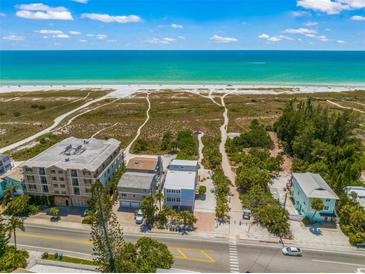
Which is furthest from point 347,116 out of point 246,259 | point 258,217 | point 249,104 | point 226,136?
point 249,104

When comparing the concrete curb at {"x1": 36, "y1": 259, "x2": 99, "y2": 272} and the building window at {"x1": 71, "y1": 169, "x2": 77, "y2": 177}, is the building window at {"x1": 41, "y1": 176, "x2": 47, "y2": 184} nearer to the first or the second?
the building window at {"x1": 71, "y1": 169, "x2": 77, "y2": 177}

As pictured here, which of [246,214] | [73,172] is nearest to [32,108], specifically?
[73,172]

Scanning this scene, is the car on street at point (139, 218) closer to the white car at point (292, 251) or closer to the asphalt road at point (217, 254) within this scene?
the asphalt road at point (217, 254)


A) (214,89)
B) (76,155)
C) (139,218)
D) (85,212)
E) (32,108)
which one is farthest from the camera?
(214,89)

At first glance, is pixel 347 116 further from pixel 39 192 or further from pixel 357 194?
pixel 39 192

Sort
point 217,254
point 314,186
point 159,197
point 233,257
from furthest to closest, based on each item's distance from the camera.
Answer: 1. point 314,186
2. point 159,197
3. point 217,254
4. point 233,257

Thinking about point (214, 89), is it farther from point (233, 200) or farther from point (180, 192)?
point (180, 192)
